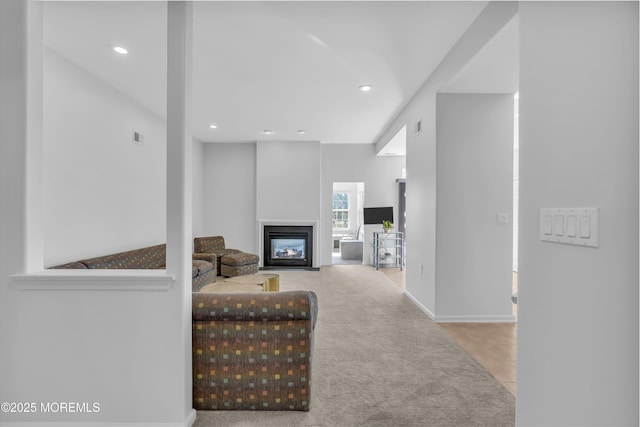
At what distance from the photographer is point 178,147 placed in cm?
177

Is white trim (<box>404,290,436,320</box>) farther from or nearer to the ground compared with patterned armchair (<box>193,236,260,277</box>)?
nearer to the ground

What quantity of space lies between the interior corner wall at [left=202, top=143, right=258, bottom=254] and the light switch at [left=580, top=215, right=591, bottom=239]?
260 inches

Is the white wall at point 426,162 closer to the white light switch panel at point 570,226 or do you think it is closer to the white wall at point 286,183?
the white light switch panel at point 570,226

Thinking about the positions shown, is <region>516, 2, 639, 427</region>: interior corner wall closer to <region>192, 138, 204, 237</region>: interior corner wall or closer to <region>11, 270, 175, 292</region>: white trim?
<region>11, 270, 175, 292</region>: white trim

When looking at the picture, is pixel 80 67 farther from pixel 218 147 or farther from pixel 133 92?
pixel 218 147

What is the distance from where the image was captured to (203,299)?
1.94 m

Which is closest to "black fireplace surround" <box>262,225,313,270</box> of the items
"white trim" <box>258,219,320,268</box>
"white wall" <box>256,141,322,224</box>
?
"white trim" <box>258,219,320,268</box>

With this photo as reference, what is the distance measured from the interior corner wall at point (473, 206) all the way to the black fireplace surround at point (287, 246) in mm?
3862

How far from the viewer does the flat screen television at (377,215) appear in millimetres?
7582

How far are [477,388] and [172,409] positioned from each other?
1.86 metres

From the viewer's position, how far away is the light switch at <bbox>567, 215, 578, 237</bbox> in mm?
1084

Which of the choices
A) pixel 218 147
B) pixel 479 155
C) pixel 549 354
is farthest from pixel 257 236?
pixel 549 354

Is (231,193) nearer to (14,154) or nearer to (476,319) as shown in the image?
(476,319)

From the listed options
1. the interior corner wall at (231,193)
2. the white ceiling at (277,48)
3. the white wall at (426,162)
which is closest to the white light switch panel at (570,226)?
the white wall at (426,162)
